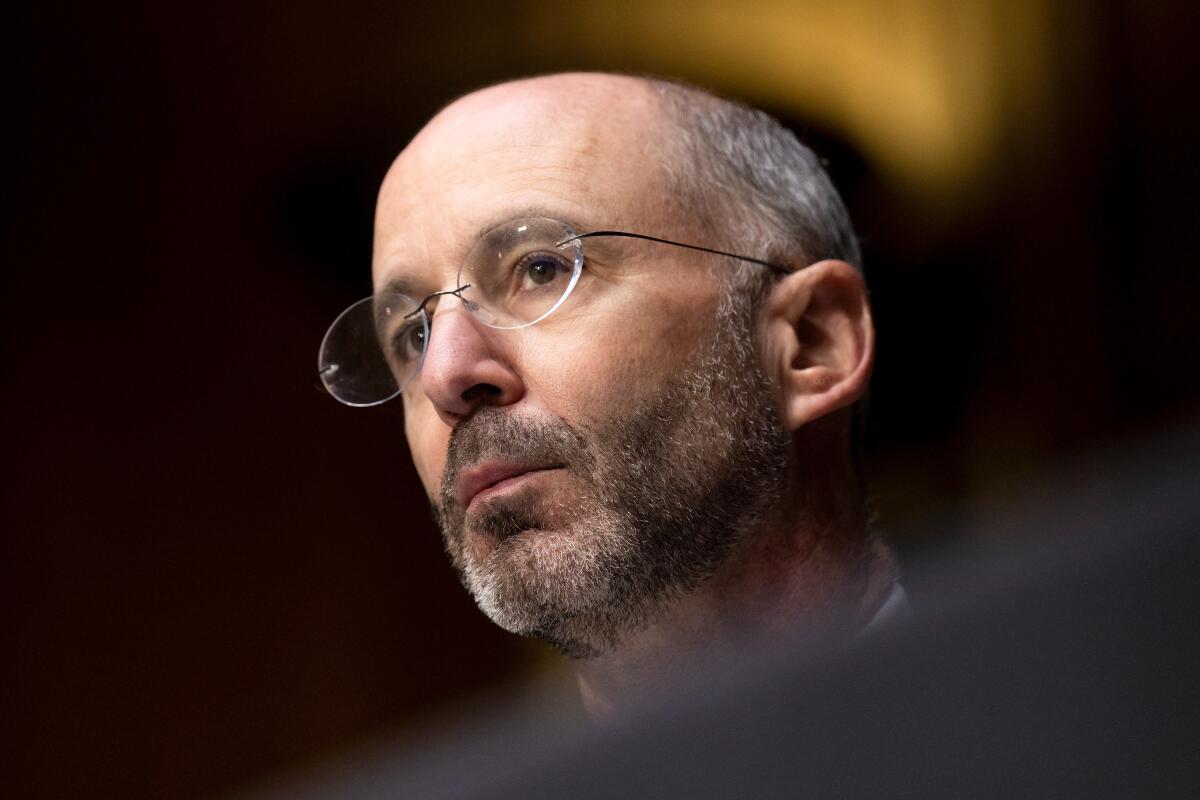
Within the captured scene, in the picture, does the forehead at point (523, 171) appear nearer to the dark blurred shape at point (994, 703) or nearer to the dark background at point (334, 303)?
the dark blurred shape at point (994, 703)

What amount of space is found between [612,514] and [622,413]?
9 centimetres

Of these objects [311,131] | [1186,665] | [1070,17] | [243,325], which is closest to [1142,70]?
[1070,17]

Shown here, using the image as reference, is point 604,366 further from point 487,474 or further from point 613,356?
point 487,474

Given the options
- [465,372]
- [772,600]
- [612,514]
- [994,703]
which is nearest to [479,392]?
[465,372]

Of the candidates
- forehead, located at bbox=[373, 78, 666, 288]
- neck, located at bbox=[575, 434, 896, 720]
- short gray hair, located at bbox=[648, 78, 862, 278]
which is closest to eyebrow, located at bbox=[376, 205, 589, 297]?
forehead, located at bbox=[373, 78, 666, 288]

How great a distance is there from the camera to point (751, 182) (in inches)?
53.7

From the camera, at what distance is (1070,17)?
3189mm

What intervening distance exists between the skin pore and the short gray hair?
31mm

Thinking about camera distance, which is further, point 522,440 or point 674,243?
point 674,243

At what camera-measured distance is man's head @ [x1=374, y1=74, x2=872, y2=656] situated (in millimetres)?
1154

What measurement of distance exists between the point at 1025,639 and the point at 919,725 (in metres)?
0.02

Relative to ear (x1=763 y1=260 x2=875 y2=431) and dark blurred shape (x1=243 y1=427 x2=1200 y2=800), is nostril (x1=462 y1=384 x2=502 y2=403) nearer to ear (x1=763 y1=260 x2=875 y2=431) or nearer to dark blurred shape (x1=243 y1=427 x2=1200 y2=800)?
ear (x1=763 y1=260 x2=875 y2=431)

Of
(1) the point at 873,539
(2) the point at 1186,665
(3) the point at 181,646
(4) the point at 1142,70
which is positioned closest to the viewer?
(2) the point at 1186,665

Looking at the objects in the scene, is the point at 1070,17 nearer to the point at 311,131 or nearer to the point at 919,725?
the point at 311,131
